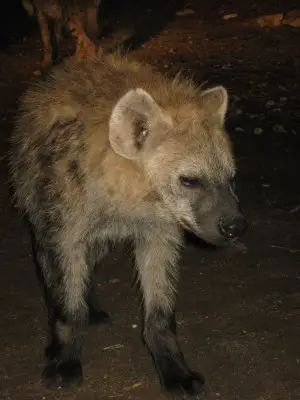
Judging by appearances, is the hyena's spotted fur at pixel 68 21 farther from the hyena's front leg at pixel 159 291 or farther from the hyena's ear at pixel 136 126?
the hyena's ear at pixel 136 126

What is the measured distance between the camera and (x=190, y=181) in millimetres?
2102

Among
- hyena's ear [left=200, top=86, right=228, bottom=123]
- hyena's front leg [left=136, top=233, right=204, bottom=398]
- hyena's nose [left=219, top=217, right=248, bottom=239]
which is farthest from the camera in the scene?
hyena's front leg [left=136, top=233, right=204, bottom=398]

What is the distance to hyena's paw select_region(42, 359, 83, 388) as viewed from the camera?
7.50ft

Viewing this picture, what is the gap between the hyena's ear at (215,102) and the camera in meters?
2.21

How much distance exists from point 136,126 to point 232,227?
40 cm

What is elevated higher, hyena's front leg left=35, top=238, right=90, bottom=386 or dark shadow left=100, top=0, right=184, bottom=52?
hyena's front leg left=35, top=238, right=90, bottom=386

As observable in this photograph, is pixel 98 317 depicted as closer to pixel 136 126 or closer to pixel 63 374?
pixel 63 374

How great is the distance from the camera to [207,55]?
6375 mm

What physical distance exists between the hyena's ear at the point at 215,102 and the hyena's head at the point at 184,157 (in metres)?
0.04

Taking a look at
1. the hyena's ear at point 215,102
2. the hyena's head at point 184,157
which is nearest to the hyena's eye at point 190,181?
the hyena's head at point 184,157

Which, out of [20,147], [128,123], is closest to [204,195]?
[128,123]

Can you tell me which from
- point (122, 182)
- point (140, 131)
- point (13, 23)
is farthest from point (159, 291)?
point (13, 23)

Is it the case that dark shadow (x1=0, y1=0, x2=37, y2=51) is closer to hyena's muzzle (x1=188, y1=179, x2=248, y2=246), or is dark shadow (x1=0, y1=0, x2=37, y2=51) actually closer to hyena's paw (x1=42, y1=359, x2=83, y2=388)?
hyena's paw (x1=42, y1=359, x2=83, y2=388)

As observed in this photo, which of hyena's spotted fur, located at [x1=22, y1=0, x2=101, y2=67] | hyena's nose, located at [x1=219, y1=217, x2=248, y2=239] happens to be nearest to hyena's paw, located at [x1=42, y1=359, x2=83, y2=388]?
hyena's nose, located at [x1=219, y1=217, x2=248, y2=239]
